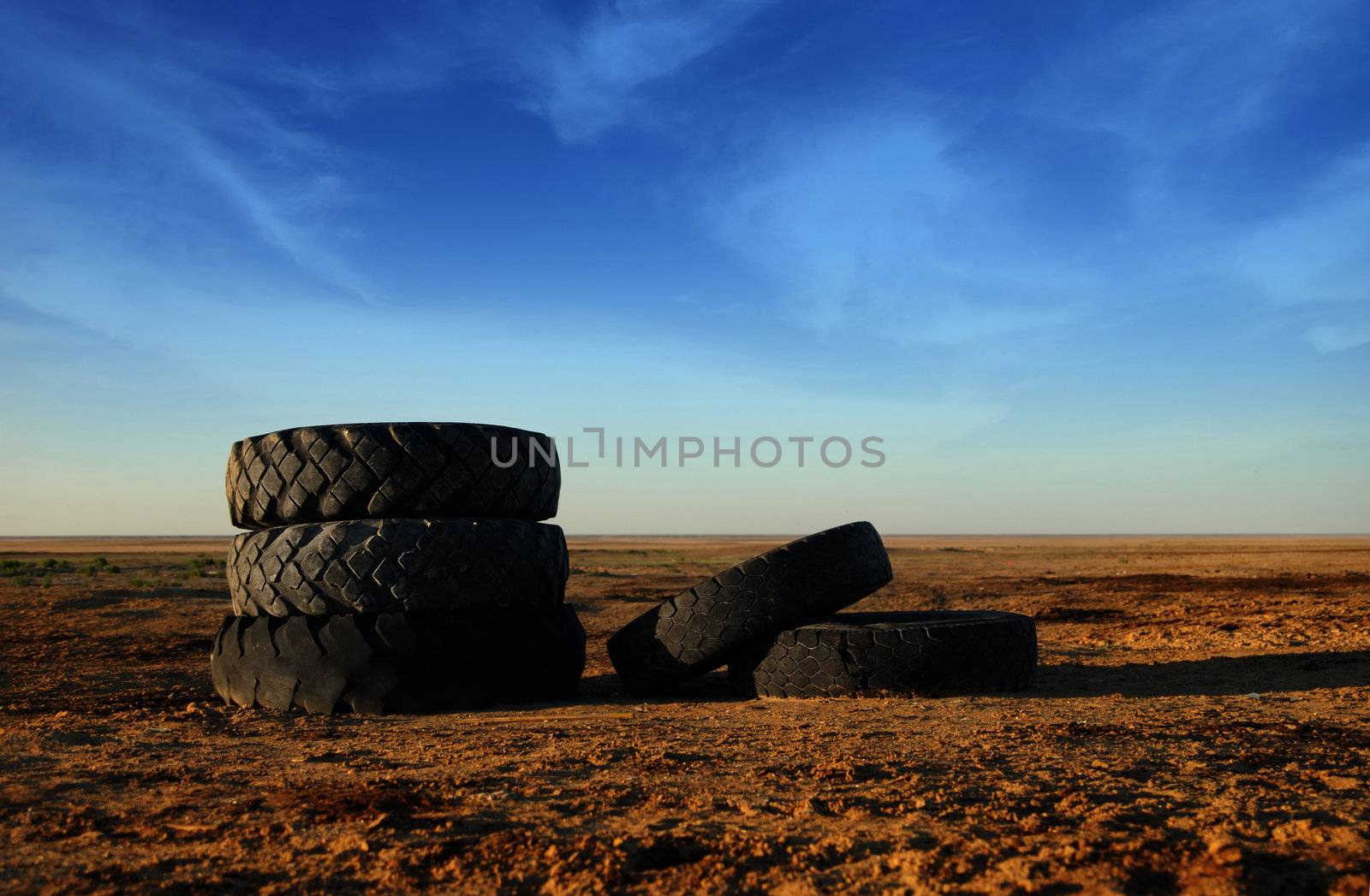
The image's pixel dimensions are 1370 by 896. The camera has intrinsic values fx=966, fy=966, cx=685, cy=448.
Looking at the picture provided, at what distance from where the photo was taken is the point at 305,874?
8.80 ft

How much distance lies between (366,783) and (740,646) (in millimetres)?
2943

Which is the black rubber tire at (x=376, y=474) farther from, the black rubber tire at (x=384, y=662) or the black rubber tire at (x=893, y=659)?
the black rubber tire at (x=893, y=659)

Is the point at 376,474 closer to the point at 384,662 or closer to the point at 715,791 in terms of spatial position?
the point at 384,662

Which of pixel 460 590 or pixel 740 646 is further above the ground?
pixel 460 590

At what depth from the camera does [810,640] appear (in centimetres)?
614

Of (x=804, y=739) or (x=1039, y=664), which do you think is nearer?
(x=804, y=739)

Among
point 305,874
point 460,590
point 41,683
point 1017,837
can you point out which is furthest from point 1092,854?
point 41,683

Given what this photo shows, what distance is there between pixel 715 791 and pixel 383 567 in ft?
9.54

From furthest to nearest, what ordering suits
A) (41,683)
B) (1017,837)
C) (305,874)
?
(41,683), (1017,837), (305,874)

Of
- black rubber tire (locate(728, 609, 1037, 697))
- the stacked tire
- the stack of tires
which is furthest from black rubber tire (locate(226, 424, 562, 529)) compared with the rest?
black rubber tire (locate(728, 609, 1037, 697))

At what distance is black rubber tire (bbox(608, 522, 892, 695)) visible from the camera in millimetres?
6164

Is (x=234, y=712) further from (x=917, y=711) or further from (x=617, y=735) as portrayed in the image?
(x=917, y=711)

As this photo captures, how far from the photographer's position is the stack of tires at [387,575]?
565cm

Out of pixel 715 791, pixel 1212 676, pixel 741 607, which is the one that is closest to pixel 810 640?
pixel 741 607
